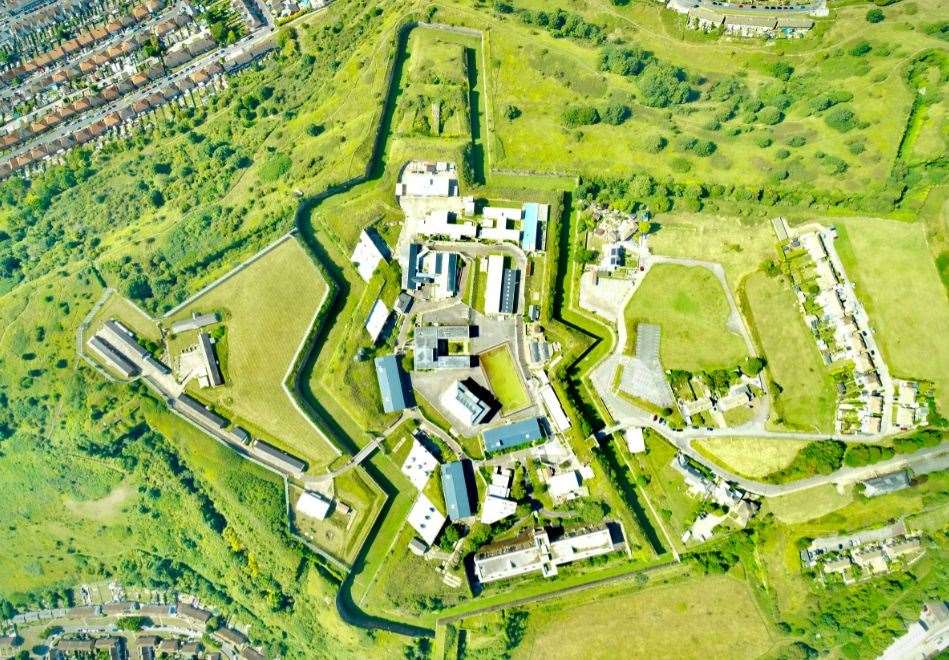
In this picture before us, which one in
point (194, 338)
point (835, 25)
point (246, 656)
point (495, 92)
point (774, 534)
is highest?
point (835, 25)

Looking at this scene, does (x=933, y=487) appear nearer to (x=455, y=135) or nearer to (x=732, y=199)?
(x=732, y=199)

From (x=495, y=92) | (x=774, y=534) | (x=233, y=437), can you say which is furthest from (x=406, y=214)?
(x=774, y=534)

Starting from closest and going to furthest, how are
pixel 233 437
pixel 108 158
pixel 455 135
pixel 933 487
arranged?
pixel 933 487, pixel 233 437, pixel 455 135, pixel 108 158

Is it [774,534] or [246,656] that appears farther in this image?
[246,656]

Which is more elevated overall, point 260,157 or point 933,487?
point 260,157

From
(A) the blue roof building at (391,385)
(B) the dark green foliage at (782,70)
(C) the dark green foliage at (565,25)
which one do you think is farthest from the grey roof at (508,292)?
(B) the dark green foliage at (782,70)

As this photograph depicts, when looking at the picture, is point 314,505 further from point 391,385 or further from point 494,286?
point 494,286

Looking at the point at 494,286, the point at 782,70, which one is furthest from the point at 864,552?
the point at 782,70

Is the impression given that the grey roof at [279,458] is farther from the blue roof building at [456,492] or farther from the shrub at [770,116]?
the shrub at [770,116]
